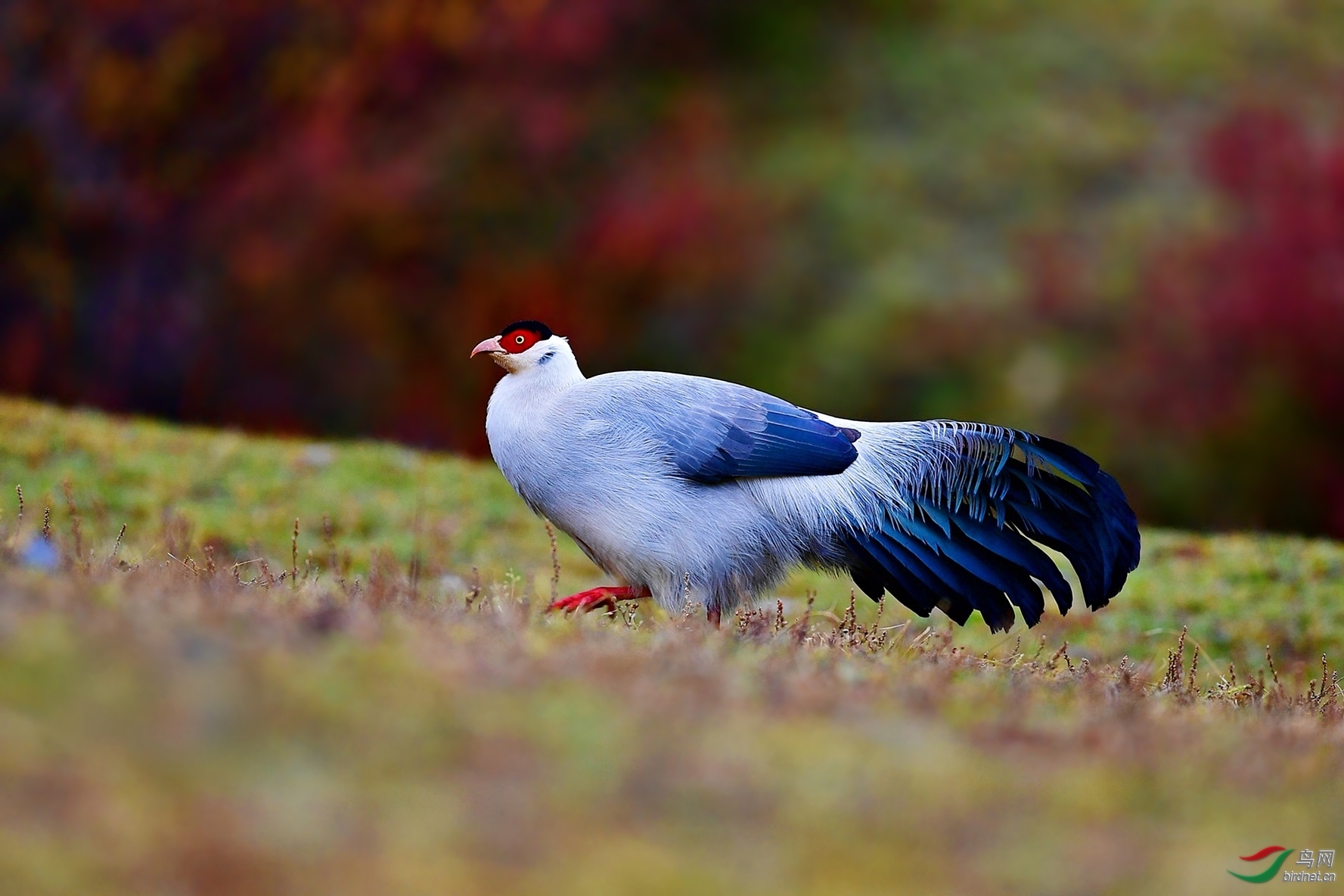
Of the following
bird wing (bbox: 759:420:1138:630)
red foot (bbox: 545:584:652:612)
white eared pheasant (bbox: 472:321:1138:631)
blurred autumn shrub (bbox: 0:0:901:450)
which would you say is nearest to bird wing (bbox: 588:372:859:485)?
white eared pheasant (bbox: 472:321:1138:631)

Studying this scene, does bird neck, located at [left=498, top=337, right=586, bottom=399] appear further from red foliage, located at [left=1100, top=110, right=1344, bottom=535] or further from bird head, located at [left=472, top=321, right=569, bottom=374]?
red foliage, located at [left=1100, top=110, right=1344, bottom=535]

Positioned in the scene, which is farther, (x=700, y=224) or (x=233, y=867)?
(x=700, y=224)

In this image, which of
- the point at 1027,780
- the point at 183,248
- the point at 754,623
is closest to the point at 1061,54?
the point at 183,248

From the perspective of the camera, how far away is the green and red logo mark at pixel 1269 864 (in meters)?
3.38

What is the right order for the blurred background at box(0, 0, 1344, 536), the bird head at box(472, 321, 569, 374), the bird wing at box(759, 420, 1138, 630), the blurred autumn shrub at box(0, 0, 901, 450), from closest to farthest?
the bird wing at box(759, 420, 1138, 630) < the bird head at box(472, 321, 569, 374) < the blurred background at box(0, 0, 1344, 536) < the blurred autumn shrub at box(0, 0, 901, 450)

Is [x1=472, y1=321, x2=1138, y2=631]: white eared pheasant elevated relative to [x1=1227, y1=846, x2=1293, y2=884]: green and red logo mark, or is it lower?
elevated

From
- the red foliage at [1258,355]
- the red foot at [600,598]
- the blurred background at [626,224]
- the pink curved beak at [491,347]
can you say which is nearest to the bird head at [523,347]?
the pink curved beak at [491,347]

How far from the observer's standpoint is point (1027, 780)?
3.71m

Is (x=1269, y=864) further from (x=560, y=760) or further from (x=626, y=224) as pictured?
(x=626, y=224)

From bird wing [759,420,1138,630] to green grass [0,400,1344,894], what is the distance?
1089 mm

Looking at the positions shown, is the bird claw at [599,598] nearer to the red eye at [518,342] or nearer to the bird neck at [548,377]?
the bird neck at [548,377]

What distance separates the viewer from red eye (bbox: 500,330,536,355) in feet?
22.8

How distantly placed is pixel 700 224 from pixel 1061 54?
6139mm

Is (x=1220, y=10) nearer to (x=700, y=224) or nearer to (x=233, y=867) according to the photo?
(x=700, y=224)
